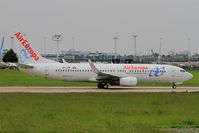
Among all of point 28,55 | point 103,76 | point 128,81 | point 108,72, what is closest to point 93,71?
point 103,76

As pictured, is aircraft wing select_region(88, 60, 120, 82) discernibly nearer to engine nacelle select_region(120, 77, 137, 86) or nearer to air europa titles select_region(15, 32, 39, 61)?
engine nacelle select_region(120, 77, 137, 86)

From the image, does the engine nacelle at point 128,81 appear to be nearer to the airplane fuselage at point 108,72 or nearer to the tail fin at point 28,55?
the airplane fuselage at point 108,72

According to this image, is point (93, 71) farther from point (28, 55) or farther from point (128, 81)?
point (28, 55)

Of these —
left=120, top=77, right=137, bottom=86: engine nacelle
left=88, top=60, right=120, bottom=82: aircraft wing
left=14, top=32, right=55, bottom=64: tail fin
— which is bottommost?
left=120, top=77, right=137, bottom=86: engine nacelle

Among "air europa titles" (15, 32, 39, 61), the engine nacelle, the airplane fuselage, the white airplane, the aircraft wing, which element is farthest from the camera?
"air europa titles" (15, 32, 39, 61)

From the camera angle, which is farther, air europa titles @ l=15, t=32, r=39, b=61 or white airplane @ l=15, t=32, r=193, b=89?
air europa titles @ l=15, t=32, r=39, b=61

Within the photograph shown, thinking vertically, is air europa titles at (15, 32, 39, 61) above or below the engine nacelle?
above

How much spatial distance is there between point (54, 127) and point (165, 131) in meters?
3.59

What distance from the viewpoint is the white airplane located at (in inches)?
1969

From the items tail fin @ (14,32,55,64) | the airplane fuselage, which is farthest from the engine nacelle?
tail fin @ (14,32,55,64)

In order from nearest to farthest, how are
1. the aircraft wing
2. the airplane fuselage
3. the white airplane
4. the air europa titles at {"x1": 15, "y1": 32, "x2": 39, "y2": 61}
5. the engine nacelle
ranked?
the engine nacelle, the aircraft wing, the white airplane, the airplane fuselage, the air europa titles at {"x1": 15, "y1": 32, "x2": 39, "y2": 61}

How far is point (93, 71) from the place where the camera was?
1996 inches

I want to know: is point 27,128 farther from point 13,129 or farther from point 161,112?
point 161,112

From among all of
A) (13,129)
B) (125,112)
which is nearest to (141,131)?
(13,129)
